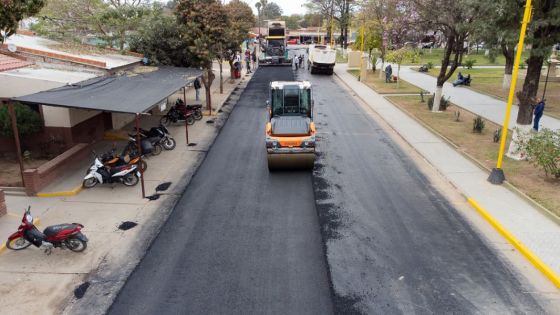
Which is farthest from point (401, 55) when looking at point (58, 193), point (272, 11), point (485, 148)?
point (272, 11)

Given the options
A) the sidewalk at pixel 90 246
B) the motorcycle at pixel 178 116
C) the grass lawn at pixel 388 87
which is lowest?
the sidewalk at pixel 90 246

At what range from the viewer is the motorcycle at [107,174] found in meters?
14.0

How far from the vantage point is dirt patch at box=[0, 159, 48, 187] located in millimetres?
13995

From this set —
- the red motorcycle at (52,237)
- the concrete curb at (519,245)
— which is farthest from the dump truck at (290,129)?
the red motorcycle at (52,237)

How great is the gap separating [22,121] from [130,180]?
5.41 metres

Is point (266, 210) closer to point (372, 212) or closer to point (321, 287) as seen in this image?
point (372, 212)

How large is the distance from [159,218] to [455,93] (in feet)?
88.0

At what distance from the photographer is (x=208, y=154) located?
17797 millimetres

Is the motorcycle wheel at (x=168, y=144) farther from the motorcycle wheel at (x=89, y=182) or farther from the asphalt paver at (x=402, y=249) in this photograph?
the asphalt paver at (x=402, y=249)

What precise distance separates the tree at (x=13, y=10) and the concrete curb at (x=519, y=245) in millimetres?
13629

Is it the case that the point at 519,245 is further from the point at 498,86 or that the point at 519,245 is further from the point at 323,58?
the point at 323,58

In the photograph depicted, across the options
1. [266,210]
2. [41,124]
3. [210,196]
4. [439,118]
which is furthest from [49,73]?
[439,118]

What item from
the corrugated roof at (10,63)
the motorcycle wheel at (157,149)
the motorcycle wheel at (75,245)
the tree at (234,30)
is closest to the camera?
the motorcycle wheel at (75,245)

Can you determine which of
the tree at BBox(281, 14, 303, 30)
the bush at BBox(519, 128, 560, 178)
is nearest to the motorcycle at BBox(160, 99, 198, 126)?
the bush at BBox(519, 128, 560, 178)
